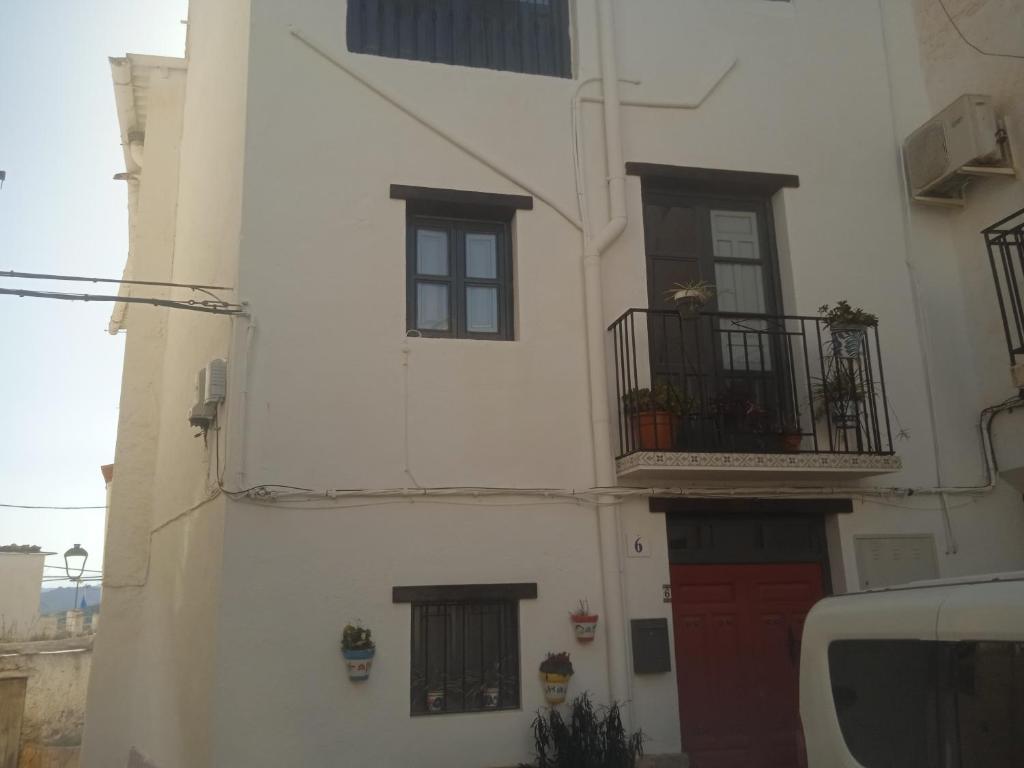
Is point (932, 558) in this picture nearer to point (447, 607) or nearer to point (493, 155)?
point (447, 607)

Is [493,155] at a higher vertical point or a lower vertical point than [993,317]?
higher

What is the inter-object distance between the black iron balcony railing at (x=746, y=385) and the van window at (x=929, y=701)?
3.32 metres

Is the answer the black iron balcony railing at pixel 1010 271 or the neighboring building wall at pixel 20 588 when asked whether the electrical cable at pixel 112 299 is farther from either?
the neighboring building wall at pixel 20 588

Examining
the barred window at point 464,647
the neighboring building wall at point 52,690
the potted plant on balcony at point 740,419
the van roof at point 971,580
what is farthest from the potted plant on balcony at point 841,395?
the neighboring building wall at point 52,690

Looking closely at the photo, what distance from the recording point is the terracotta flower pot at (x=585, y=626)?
23.4ft

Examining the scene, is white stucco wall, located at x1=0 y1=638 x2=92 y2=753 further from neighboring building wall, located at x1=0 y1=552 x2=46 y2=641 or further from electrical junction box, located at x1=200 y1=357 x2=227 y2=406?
electrical junction box, located at x1=200 y1=357 x2=227 y2=406

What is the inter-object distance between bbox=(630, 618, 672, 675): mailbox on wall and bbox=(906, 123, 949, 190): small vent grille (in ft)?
15.4

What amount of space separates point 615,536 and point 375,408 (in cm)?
207

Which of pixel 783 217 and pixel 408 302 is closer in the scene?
pixel 408 302

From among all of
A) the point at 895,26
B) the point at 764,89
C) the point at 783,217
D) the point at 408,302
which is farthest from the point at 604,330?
the point at 895,26

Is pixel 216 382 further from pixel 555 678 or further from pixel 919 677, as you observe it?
pixel 919 677

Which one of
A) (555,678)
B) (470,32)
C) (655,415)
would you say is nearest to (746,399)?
(655,415)

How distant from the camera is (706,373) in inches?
322

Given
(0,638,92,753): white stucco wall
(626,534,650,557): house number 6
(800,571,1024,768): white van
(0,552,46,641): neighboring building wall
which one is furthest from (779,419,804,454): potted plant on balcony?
(0,552,46,641): neighboring building wall
